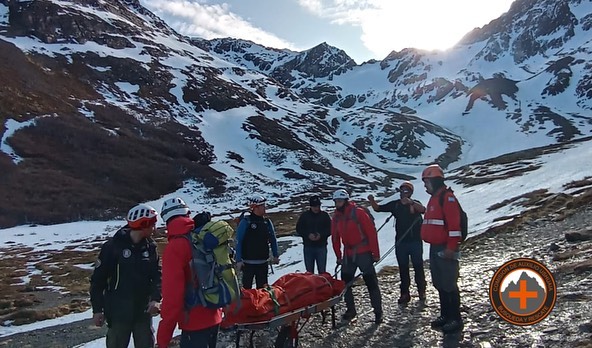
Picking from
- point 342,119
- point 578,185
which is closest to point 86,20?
point 342,119

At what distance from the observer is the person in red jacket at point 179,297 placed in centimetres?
576

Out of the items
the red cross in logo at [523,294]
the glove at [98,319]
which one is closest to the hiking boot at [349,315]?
the red cross in logo at [523,294]

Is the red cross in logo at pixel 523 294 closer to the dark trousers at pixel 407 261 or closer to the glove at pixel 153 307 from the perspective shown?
the dark trousers at pixel 407 261

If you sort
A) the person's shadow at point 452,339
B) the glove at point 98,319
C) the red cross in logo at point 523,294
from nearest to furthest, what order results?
1. the glove at point 98,319
2. the red cross in logo at point 523,294
3. the person's shadow at point 452,339

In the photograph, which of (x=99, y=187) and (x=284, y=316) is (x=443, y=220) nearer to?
(x=284, y=316)

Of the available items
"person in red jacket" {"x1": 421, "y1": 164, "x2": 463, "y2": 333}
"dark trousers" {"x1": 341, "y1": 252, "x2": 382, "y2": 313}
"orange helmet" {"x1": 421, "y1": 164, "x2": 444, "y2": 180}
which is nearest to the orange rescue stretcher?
"dark trousers" {"x1": 341, "y1": 252, "x2": 382, "y2": 313}

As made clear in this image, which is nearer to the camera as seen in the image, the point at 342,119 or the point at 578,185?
the point at 578,185

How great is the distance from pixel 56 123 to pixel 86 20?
239ft

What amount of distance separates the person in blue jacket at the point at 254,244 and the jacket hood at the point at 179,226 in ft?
17.4

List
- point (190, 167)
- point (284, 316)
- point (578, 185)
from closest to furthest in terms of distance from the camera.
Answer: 1. point (284, 316)
2. point (578, 185)
3. point (190, 167)

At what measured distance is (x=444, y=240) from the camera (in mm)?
8750

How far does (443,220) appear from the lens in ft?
28.7

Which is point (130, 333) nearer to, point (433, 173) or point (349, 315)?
point (349, 315)

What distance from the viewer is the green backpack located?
5.87 metres
